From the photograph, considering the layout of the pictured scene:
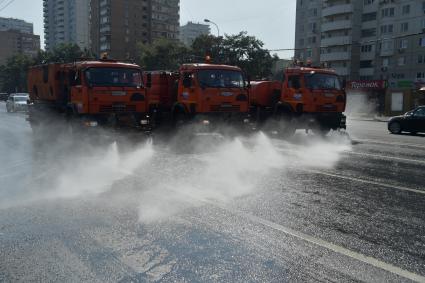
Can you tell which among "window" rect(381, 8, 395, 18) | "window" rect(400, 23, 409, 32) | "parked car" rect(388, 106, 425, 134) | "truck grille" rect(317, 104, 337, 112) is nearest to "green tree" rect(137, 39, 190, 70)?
"window" rect(381, 8, 395, 18)

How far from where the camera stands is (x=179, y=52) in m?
63.8

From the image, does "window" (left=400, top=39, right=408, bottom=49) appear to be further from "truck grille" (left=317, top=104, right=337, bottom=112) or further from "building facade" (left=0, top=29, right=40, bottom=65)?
"building facade" (left=0, top=29, right=40, bottom=65)

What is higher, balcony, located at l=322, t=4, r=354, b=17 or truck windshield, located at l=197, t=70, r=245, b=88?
balcony, located at l=322, t=4, r=354, b=17

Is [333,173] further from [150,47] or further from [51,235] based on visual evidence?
[150,47]

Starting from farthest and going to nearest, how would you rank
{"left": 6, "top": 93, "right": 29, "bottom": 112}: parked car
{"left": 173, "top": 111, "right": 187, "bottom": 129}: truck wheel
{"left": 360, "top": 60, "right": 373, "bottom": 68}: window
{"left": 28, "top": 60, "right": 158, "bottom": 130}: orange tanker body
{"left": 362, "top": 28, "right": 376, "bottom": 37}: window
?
{"left": 360, "top": 60, "right": 373, "bottom": 68}: window, {"left": 362, "top": 28, "right": 376, "bottom": 37}: window, {"left": 6, "top": 93, "right": 29, "bottom": 112}: parked car, {"left": 173, "top": 111, "right": 187, "bottom": 129}: truck wheel, {"left": 28, "top": 60, "right": 158, "bottom": 130}: orange tanker body

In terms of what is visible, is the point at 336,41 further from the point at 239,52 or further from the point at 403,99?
the point at 403,99

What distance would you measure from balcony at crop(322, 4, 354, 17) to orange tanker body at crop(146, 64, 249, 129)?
63.7 metres

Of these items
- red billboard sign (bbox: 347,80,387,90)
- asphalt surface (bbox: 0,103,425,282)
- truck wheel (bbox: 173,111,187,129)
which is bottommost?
asphalt surface (bbox: 0,103,425,282)

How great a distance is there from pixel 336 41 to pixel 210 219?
73030 mm

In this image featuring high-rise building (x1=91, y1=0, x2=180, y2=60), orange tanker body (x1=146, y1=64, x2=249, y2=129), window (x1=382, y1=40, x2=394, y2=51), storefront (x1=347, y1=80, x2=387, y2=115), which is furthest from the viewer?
high-rise building (x1=91, y1=0, x2=180, y2=60)

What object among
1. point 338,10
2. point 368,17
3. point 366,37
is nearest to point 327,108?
point 366,37

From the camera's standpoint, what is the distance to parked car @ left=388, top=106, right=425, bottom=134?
769 inches

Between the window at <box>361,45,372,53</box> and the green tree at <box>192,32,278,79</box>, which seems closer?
the green tree at <box>192,32,278,79</box>

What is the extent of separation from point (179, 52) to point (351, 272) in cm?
6189
